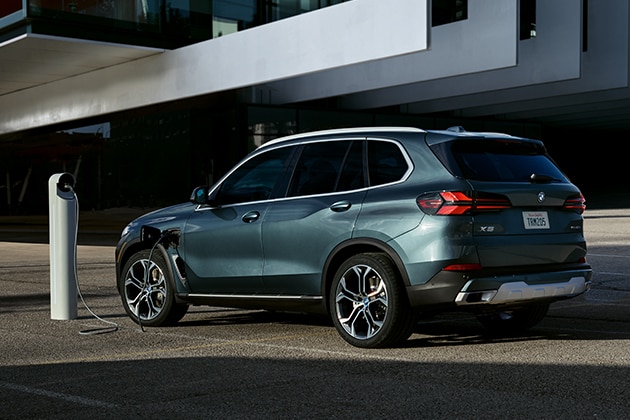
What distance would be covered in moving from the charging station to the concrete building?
11.8 m

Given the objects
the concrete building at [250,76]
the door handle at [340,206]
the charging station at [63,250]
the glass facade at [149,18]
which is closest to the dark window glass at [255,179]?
the door handle at [340,206]

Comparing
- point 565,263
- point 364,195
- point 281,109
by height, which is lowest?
point 565,263

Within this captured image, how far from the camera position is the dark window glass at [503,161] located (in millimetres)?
7359

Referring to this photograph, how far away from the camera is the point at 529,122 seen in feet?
150

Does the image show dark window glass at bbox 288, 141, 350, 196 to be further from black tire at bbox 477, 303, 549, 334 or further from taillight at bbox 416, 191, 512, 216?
black tire at bbox 477, 303, 549, 334

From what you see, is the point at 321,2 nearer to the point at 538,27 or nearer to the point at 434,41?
the point at 434,41

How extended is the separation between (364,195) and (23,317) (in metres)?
4.24

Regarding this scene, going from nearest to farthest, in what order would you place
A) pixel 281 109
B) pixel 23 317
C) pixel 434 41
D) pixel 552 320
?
1. pixel 552 320
2. pixel 23 317
3. pixel 434 41
4. pixel 281 109

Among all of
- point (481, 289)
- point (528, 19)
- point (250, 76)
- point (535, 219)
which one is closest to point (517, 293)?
point (481, 289)

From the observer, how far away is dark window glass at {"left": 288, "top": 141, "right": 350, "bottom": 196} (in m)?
7.97

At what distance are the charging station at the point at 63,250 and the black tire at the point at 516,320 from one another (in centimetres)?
413

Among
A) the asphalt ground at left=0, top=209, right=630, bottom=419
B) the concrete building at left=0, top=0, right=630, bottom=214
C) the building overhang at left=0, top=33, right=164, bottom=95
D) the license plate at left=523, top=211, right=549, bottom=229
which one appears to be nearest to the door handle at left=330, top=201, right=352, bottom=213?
the asphalt ground at left=0, top=209, right=630, bottom=419

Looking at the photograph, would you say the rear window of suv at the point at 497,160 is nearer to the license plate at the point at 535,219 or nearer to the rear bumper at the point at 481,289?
the license plate at the point at 535,219

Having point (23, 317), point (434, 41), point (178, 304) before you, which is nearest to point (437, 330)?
point (178, 304)
